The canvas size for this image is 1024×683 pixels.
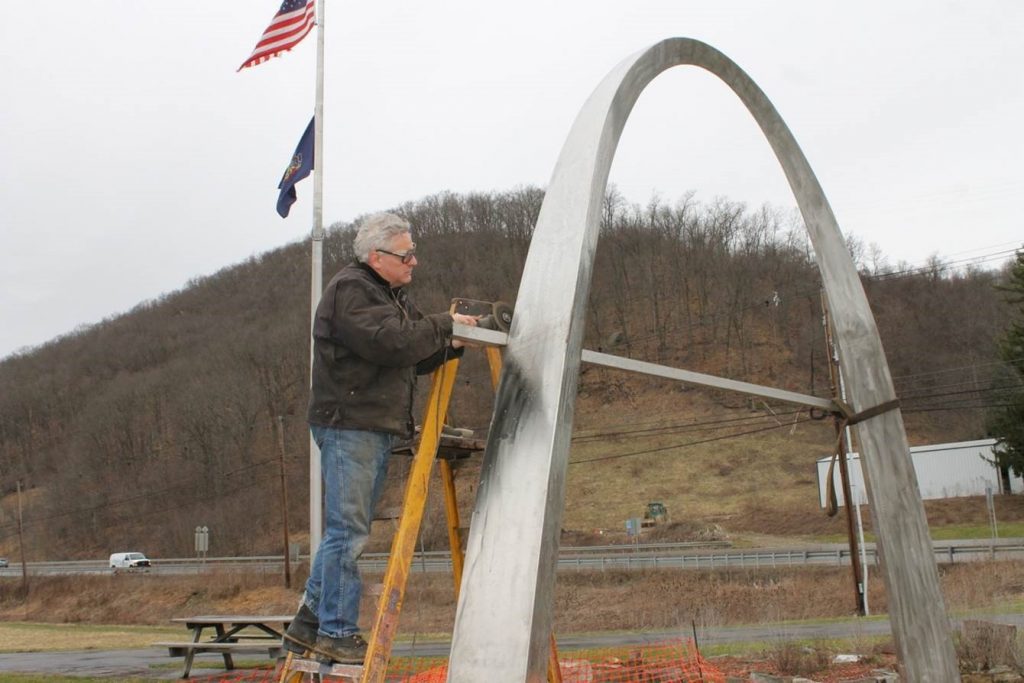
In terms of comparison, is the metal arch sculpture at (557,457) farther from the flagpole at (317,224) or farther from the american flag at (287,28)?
the american flag at (287,28)

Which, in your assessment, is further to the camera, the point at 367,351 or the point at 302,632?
the point at 302,632

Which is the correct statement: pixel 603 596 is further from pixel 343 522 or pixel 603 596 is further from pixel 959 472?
pixel 343 522

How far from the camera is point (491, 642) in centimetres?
233

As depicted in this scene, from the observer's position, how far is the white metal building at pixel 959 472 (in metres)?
43.6

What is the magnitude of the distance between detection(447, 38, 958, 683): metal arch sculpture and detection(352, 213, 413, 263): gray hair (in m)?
0.62

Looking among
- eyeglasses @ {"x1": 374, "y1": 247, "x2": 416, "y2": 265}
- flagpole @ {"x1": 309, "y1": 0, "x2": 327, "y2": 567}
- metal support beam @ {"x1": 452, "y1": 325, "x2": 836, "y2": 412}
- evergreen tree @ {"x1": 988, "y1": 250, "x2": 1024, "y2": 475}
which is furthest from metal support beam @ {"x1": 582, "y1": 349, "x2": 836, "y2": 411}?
evergreen tree @ {"x1": 988, "y1": 250, "x2": 1024, "y2": 475}

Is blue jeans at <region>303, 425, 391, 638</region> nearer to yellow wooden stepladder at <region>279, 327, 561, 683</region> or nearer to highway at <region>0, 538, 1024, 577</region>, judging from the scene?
yellow wooden stepladder at <region>279, 327, 561, 683</region>

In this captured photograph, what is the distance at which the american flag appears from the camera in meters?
13.2

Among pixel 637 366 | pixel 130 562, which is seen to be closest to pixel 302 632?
pixel 637 366

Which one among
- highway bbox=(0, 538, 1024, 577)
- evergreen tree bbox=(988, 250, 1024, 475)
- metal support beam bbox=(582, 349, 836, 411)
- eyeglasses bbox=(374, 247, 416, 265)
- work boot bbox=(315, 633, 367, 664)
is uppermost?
evergreen tree bbox=(988, 250, 1024, 475)

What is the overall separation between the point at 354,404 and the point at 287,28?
11.4 m

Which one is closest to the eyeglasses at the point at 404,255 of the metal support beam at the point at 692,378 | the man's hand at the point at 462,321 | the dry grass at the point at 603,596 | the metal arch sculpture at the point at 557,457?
the man's hand at the point at 462,321

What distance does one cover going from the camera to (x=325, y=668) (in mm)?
3160

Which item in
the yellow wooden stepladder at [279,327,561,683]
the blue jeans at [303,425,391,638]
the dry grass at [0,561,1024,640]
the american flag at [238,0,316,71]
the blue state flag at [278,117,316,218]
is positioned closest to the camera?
the yellow wooden stepladder at [279,327,561,683]
